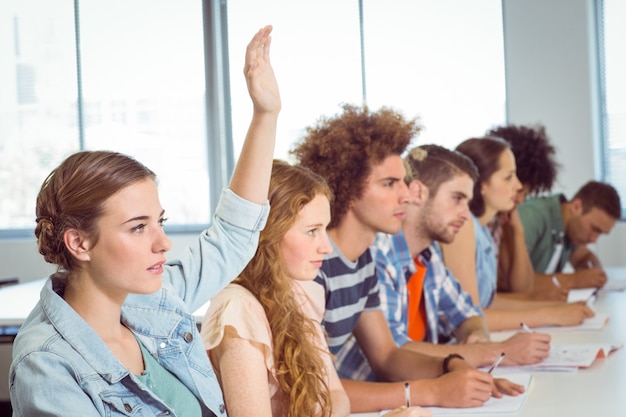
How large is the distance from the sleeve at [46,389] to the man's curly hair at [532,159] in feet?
11.4

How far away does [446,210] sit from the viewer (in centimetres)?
284

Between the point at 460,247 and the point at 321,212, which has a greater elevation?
the point at 321,212

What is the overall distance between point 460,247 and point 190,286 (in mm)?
1752

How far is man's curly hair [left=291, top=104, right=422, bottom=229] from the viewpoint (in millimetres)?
2266

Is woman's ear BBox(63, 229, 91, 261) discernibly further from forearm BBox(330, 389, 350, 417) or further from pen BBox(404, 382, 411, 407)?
pen BBox(404, 382, 411, 407)

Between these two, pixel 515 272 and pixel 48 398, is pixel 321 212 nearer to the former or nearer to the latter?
pixel 48 398

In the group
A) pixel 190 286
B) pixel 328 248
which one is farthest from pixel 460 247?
pixel 190 286

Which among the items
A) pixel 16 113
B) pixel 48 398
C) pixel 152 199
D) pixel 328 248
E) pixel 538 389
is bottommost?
pixel 538 389

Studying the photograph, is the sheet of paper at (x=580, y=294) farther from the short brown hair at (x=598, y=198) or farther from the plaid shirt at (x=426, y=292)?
the plaid shirt at (x=426, y=292)

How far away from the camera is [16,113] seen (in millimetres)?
7598

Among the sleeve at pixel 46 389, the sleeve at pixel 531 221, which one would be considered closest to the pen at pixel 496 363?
the sleeve at pixel 46 389

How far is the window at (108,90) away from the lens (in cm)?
740

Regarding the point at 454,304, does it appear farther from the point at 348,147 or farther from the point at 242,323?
the point at 242,323

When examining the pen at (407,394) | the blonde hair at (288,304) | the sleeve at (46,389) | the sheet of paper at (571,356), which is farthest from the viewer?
the sheet of paper at (571,356)
